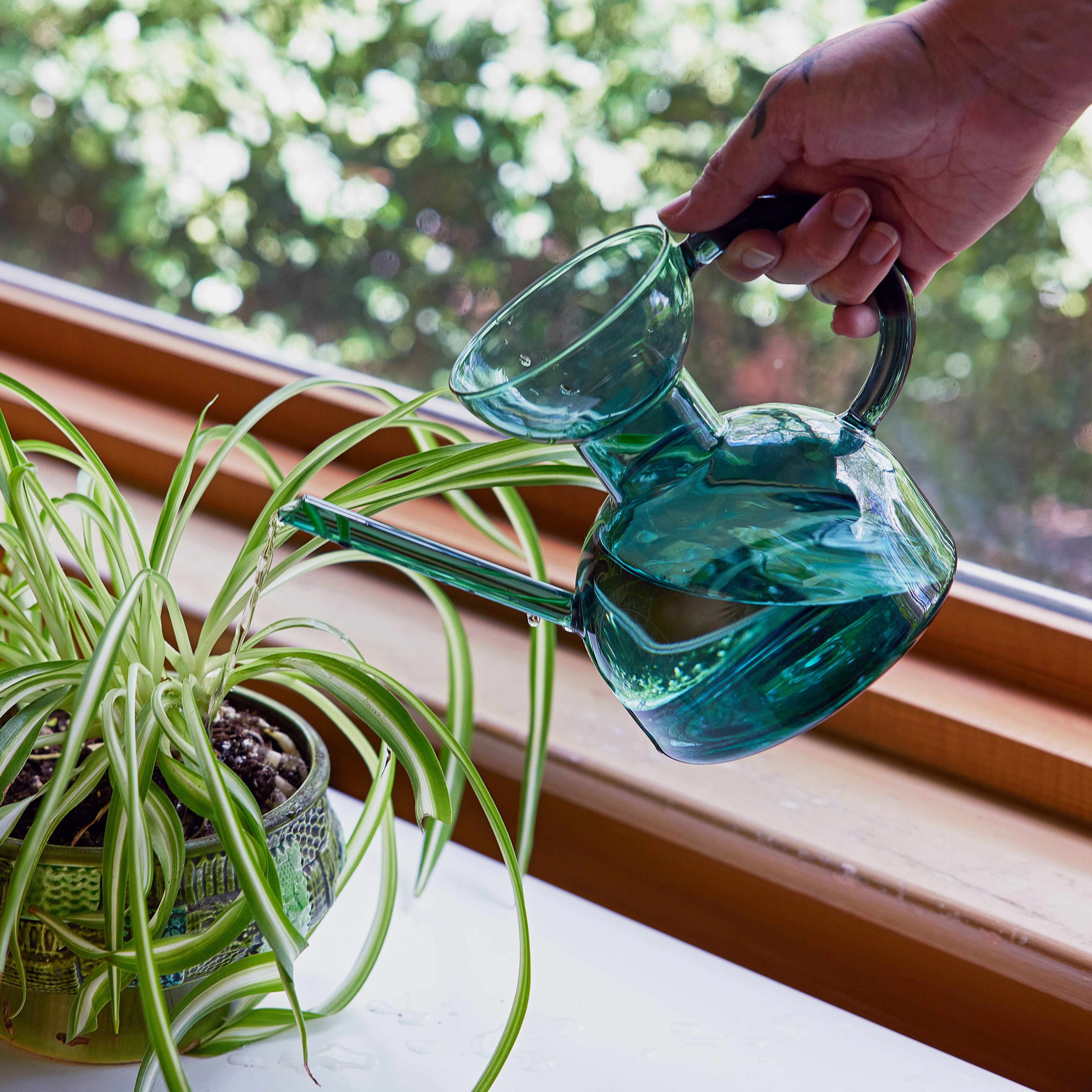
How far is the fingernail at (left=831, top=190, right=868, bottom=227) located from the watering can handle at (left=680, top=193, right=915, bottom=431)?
0.04 meters

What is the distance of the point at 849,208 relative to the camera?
0.55m

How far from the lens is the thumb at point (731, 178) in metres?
0.57

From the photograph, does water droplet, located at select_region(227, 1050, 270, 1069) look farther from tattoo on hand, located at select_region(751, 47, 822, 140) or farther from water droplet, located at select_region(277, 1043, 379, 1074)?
tattoo on hand, located at select_region(751, 47, 822, 140)

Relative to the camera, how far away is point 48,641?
0.63 m

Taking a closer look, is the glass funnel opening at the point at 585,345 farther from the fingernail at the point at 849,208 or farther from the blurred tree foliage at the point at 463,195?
the blurred tree foliage at the point at 463,195

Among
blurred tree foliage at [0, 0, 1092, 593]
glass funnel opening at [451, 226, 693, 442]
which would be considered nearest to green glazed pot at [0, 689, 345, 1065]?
glass funnel opening at [451, 226, 693, 442]

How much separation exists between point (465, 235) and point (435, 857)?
0.72 metres

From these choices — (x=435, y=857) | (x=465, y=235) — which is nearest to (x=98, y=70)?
(x=465, y=235)

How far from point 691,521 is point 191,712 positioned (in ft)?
0.83

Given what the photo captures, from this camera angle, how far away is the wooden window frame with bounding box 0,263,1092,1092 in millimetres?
689

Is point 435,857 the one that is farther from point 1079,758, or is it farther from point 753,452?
point 1079,758

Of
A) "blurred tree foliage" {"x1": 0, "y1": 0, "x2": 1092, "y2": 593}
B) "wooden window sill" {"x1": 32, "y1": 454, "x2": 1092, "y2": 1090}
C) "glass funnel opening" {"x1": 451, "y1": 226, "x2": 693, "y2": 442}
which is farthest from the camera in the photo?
"blurred tree foliage" {"x1": 0, "y1": 0, "x2": 1092, "y2": 593}

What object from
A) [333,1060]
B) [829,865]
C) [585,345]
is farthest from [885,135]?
[333,1060]

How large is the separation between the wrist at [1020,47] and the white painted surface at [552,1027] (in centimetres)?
53
